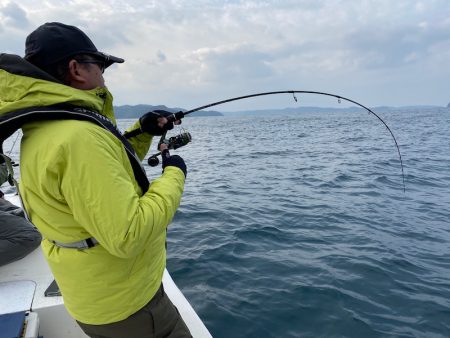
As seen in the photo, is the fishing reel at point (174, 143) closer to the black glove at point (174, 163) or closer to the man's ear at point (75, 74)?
the black glove at point (174, 163)

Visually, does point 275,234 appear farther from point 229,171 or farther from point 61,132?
point 229,171

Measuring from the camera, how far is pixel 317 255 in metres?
5.74

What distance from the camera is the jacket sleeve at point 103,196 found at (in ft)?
4.80

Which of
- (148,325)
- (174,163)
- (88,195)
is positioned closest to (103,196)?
(88,195)

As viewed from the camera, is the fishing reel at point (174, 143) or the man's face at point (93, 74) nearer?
the man's face at point (93, 74)

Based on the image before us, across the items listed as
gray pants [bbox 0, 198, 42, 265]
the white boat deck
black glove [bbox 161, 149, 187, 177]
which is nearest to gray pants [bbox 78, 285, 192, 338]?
black glove [bbox 161, 149, 187, 177]

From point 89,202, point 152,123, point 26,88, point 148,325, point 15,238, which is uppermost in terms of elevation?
point 26,88

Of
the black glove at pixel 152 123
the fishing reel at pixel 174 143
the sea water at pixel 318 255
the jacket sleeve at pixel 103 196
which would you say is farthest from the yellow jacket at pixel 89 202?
the sea water at pixel 318 255

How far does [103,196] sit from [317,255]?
16.0 ft

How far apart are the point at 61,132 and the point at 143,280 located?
873mm

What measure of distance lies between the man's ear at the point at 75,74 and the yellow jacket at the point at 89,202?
0.08 meters

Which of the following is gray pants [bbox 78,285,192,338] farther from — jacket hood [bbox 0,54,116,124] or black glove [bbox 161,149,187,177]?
jacket hood [bbox 0,54,116,124]

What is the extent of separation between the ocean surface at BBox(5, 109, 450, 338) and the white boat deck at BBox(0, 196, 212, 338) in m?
1.06

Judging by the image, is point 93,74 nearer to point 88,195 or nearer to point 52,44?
point 52,44
